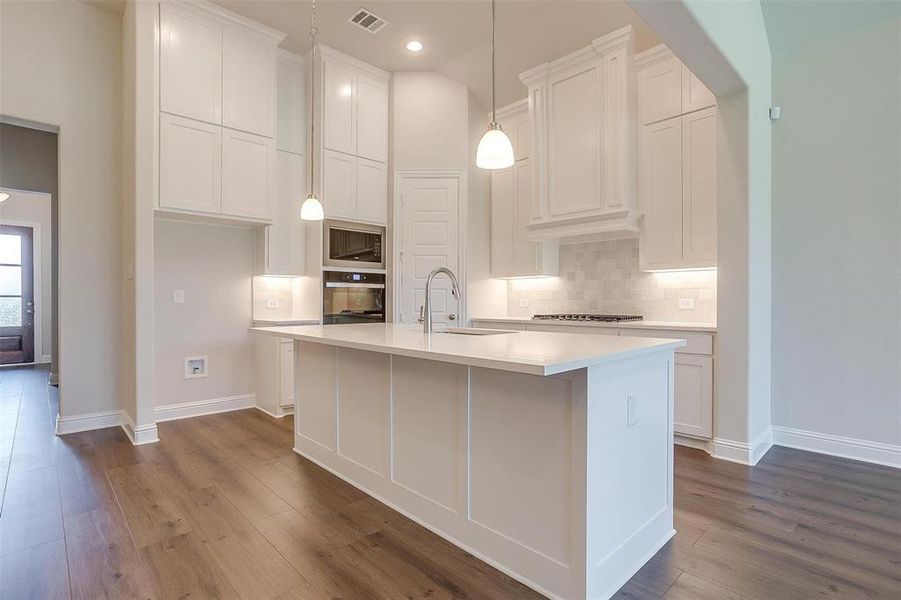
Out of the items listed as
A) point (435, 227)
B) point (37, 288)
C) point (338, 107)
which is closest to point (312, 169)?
point (338, 107)

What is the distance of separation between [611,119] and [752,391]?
2.37m

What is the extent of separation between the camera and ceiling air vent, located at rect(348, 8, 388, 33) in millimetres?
3738

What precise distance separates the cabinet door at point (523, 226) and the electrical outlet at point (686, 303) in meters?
1.34

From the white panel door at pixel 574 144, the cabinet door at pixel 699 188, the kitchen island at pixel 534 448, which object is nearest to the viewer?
the kitchen island at pixel 534 448

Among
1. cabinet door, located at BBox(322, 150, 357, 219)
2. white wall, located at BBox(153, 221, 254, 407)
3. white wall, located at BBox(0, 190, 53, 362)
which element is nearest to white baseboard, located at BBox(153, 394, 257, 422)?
white wall, located at BBox(153, 221, 254, 407)

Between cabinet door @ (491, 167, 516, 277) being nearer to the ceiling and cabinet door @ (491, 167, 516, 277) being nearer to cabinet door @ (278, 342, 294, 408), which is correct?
the ceiling

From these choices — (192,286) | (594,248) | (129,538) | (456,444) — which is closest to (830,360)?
(594,248)

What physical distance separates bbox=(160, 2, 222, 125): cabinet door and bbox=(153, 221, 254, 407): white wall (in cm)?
103

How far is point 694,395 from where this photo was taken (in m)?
3.28

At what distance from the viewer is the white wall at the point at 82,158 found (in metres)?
3.49

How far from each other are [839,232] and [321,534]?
369 centimetres

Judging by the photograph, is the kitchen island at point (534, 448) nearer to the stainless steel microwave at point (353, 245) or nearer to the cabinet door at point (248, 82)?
the stainless steel microwave at point (353, 245)

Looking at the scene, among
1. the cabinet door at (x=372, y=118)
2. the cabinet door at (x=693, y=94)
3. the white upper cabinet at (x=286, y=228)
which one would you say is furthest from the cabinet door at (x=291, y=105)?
the cabinet door at (x=693, y=94)

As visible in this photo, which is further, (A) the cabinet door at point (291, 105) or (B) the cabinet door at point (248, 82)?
(A) the cabinet door at point (291, 105)
